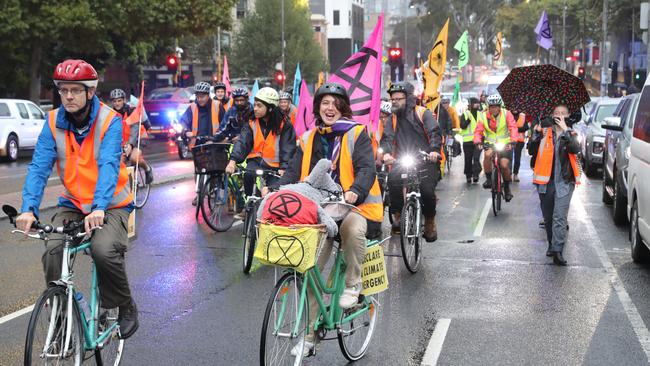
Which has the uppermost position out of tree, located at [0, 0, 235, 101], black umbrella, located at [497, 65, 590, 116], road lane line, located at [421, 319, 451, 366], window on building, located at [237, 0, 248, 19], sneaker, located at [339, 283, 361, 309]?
window on building, located at [237, 0, 248, 19]

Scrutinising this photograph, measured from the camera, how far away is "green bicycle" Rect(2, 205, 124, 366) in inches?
183

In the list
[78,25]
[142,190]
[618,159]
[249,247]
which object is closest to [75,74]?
[249,247]

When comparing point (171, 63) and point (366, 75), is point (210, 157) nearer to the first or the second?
point (366, 75)

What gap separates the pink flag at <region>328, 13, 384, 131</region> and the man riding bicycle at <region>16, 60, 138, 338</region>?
4.83 m

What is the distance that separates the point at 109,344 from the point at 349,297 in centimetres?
148

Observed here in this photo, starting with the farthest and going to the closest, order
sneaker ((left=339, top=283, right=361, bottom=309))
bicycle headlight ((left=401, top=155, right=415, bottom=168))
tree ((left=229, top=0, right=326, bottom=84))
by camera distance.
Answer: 1. tree ((left=229, top=0, right=326, bottom=84))
2. bicycle headlight ((left=401, top=155, right=415, bottom=168))
3. sneaker ((left=339, top=283, right=361, bottom=309))

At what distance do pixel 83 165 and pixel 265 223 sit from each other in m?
1.17

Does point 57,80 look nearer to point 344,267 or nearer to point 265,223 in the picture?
point 265,223

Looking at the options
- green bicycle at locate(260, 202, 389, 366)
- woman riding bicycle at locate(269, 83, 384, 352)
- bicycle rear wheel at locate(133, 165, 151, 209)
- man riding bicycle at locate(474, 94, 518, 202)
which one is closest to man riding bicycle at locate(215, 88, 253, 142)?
bicycle rear wheel at locate(133, 165, 151, 209)

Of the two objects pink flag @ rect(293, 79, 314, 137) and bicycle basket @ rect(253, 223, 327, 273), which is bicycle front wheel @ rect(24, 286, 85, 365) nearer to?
bicycle basket @ rect(253, 223, 327, 273)

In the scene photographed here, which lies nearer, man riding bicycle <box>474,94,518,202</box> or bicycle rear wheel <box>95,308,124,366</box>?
bicycle rear wheel <box>95,308,124,366</box>

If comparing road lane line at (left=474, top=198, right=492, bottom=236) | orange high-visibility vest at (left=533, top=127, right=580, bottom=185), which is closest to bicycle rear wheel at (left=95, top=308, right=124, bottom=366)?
orange high-visibility vest at (left=533, top=127, right=580, bottom=185)

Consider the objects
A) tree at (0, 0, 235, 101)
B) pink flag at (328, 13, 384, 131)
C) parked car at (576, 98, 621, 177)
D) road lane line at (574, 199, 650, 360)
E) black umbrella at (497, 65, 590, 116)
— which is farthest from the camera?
tree at (0, 0, 235, 101)

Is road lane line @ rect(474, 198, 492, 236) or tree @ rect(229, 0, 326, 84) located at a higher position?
tree @ rect(229, 0, 326, 84)
